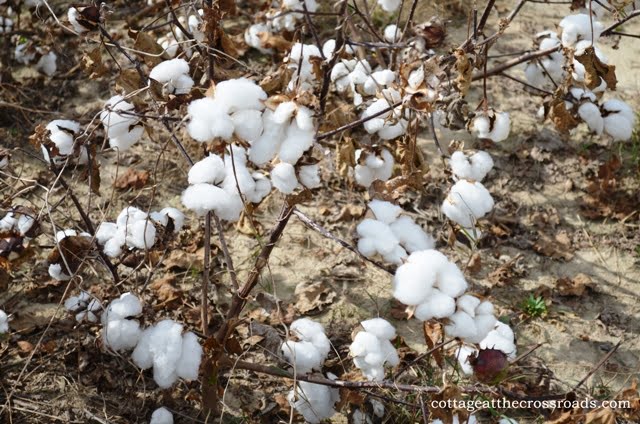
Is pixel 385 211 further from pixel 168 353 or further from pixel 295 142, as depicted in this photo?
pixel 168 353

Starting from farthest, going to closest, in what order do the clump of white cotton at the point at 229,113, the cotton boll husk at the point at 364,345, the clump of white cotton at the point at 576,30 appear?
the clump of white cotton at the point at 576,30
the cotton boll husk at the point at 364,345
the clump of white cotton at the point at 229,113

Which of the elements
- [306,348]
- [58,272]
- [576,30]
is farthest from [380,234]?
[576,30]

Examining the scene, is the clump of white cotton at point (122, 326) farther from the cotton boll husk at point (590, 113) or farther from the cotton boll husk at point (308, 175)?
the cotton boll husk at point (590, 113)

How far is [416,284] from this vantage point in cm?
174

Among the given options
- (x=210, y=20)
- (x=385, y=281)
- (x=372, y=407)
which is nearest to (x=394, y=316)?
(x=385, y=281)

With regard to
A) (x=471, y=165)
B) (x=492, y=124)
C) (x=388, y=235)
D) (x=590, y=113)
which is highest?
(x=590, y=113)

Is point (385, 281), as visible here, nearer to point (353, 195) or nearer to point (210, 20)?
A: point (353, 195)

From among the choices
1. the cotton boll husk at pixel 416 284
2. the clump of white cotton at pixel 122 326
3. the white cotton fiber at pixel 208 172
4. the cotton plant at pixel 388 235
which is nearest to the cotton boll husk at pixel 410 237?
the cotton plant at pixel 388 235

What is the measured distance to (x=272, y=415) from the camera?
2.34 metres

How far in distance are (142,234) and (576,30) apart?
167 cm

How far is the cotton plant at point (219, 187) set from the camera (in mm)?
1755

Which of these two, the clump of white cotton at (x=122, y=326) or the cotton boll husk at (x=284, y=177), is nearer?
the cotton boll husk at (x=284, y=177)

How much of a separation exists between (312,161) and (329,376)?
74 cm

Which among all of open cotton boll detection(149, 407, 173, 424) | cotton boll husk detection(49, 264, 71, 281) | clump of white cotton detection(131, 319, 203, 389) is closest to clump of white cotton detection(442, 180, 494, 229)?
clump of white cotton detection(131, 319, 203, 389)
